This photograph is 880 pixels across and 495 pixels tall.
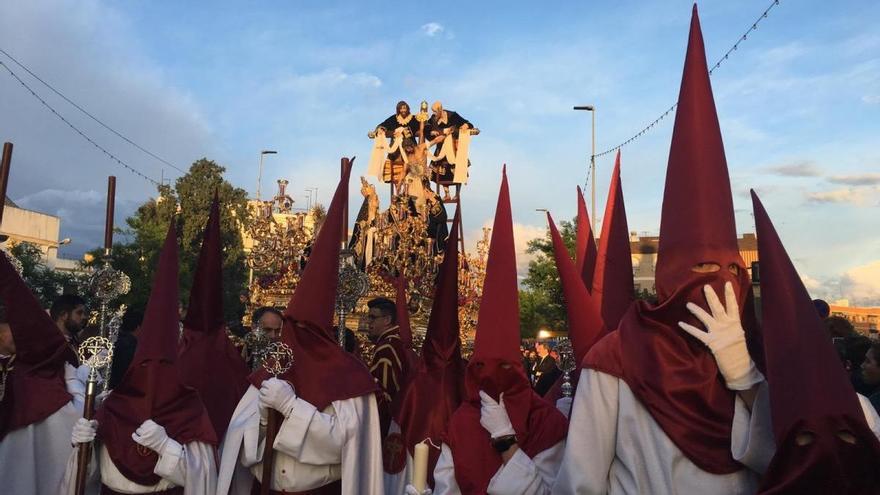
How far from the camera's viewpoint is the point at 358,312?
1188 centimetres

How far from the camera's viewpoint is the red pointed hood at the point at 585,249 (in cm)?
621

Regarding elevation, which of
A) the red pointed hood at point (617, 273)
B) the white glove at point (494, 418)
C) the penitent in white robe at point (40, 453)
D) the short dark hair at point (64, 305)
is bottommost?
the penitent in white robe at point (40, 453)

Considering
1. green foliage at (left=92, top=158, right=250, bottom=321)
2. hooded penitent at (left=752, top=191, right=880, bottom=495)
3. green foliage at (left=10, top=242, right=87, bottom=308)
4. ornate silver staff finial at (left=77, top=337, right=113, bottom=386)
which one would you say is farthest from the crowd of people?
green foliage at (left=92, top=158, right=250, bottom=321)

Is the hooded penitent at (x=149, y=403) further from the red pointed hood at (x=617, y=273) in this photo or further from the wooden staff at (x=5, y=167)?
the wooden staff at (x=5, y=167)

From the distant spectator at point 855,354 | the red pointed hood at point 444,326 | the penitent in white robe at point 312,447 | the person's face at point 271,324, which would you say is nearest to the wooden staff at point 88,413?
the penitent in white robe at point 312,447

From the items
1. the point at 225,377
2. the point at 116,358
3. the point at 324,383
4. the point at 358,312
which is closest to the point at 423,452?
the point at 324,383

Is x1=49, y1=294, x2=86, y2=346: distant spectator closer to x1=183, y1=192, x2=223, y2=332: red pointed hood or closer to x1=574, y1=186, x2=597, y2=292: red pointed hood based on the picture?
x1=183, y1=192, x2=223, y2=332: red pointed hood

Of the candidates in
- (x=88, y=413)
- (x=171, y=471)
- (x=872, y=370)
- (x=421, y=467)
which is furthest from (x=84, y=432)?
(x=872, y=370)

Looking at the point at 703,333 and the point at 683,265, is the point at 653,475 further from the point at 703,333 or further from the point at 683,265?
the point at 683,265

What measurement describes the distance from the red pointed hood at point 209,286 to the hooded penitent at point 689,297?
13.9 ft

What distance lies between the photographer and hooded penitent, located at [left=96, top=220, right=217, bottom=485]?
4.42 meters

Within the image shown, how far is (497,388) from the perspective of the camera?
412 centimetres

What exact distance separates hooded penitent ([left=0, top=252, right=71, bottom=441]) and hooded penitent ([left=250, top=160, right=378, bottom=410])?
1.66 meters

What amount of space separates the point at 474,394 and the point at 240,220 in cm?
3812
